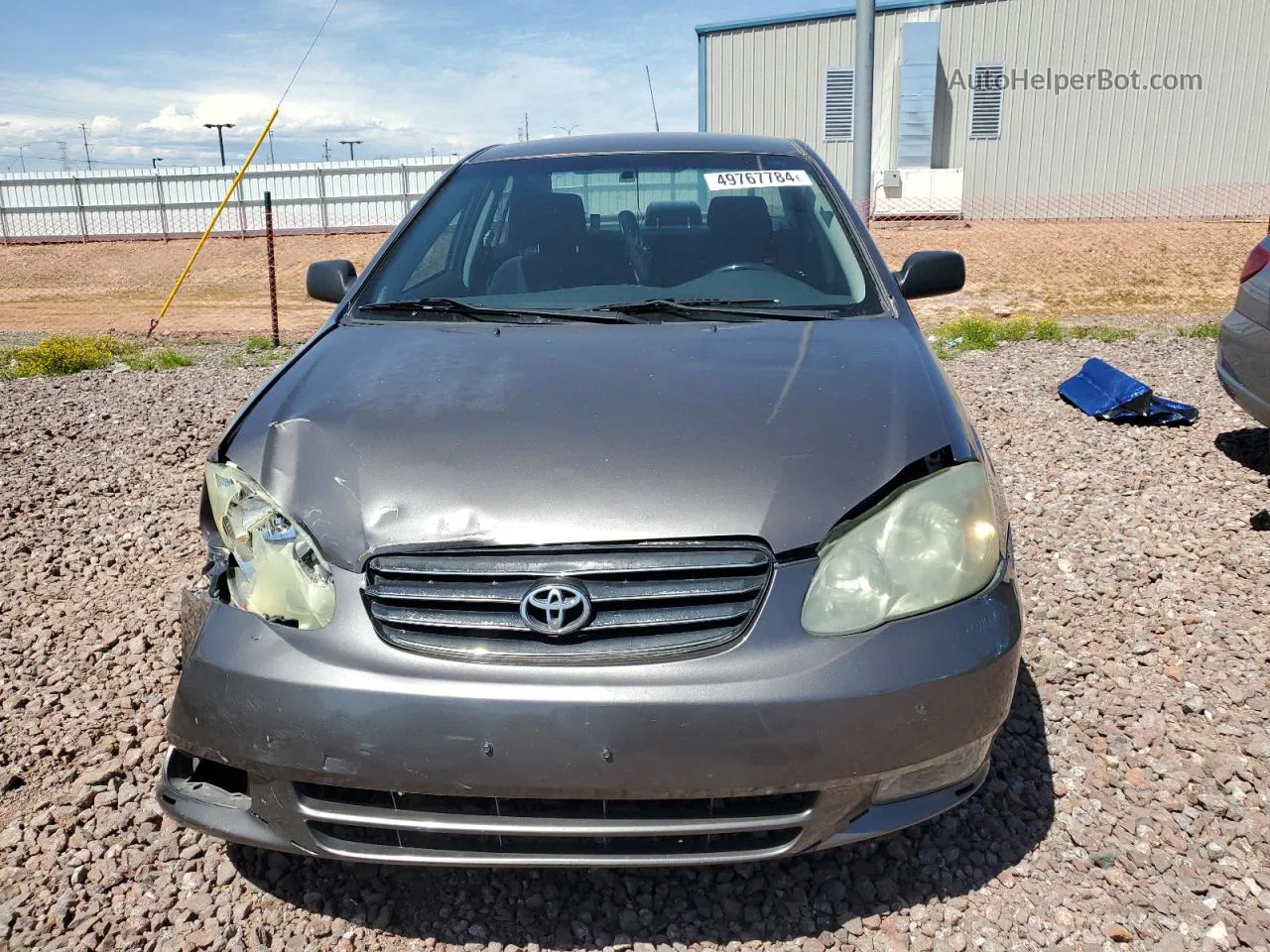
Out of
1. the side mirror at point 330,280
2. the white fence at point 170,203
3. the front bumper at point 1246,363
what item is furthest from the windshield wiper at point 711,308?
the white fence at point 170,203

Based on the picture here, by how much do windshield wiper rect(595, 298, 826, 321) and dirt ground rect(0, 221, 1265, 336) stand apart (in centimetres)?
1143

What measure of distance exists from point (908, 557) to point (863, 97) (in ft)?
37.0

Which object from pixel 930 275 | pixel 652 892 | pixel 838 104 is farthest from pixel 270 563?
pixel 838 104

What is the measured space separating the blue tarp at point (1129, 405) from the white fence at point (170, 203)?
2695 cm

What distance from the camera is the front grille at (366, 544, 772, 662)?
1.82 m

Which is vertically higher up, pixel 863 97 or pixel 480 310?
pixel 863 97

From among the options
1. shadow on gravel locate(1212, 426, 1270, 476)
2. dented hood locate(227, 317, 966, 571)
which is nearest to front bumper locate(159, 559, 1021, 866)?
dented hood locate(227, 317, 966, 571)

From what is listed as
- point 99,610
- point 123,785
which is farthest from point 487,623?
point 99,610

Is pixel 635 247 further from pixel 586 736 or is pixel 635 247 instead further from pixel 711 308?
pixel 586 736

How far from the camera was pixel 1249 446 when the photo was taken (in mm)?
5293

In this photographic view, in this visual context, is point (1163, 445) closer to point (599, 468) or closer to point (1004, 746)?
point (1004, 746)

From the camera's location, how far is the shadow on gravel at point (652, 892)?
214 cm

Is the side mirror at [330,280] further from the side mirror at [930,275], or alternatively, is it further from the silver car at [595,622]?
the side mirror at [930,275]

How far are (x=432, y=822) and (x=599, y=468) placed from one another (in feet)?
2.44
